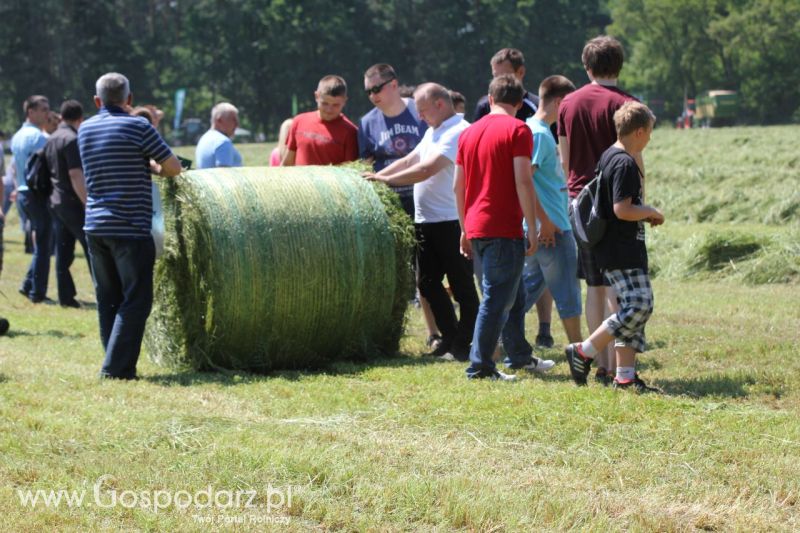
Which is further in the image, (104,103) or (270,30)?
(270,30)

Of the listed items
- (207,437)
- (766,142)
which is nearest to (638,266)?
(207,437)

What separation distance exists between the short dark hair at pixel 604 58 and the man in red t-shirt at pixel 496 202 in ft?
1.68

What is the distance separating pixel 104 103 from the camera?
8.26 m

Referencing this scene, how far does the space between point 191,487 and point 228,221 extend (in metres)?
3.24

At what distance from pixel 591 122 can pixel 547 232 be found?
95 centimetres

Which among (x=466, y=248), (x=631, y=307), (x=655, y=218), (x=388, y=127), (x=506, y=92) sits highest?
(x=506, y=92)

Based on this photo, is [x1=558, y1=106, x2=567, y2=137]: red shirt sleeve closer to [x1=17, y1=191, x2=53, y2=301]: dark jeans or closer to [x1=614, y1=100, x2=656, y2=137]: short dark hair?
[x1=614, y1=100, x2=656, y2=137]: short dark hair

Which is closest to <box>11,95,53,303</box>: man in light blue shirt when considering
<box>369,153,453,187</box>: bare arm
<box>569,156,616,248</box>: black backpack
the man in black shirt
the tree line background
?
the man in black shirt

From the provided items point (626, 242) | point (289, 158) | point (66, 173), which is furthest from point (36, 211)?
point (626, 242)

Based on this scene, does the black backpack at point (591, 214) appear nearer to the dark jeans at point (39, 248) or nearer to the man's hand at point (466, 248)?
the man's hand at point (466, 248)

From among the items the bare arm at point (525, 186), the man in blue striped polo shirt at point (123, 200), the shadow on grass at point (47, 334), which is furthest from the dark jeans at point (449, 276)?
the shadow on grass at point (47, 334)

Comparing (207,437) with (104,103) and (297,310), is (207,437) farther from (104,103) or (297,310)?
(104,103)

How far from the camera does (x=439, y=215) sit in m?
9.05

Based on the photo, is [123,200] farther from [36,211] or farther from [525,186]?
[36,211]
